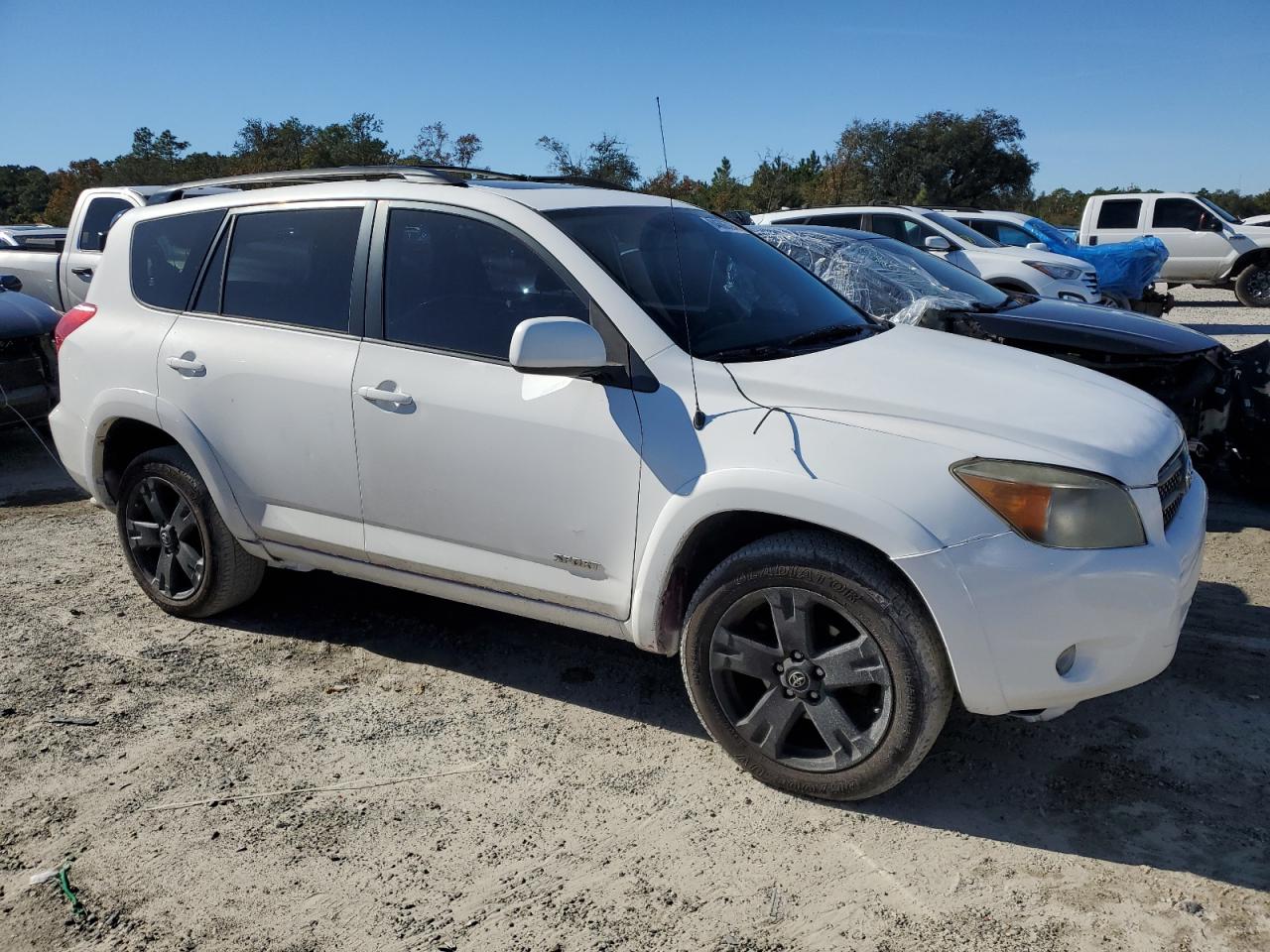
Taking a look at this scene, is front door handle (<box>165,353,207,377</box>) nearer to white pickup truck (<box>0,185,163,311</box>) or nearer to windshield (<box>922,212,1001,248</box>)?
white pickup truck (<box>0,185,163,311</box>)

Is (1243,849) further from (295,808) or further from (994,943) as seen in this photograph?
(295,808)

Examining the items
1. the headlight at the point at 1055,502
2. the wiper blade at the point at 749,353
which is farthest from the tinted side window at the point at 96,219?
the headlight at the point at 1055,502

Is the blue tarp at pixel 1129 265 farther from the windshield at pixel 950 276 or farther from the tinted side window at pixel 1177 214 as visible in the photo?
the windshield at pixel 950 276

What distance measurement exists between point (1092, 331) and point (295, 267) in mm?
4552

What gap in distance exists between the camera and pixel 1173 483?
3275mm

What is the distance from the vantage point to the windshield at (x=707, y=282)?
11.3ft

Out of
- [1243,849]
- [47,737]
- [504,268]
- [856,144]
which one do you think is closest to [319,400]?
[504,268]

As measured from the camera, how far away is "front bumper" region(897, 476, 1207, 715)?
9.03ft

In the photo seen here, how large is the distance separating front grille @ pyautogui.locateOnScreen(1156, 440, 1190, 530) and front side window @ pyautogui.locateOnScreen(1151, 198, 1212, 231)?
16.6 meters

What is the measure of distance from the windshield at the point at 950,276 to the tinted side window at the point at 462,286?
436 cm

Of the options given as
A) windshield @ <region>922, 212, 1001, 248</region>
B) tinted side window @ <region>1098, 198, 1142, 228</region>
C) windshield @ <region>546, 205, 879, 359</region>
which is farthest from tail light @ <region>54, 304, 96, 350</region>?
tinted side window @ <region>1098, 198, 1142, 228</region>

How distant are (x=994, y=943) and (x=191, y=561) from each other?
11.5ft

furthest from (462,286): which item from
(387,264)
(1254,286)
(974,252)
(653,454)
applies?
(1254,286)

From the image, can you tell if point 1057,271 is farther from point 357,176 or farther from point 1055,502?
point 1055,502
